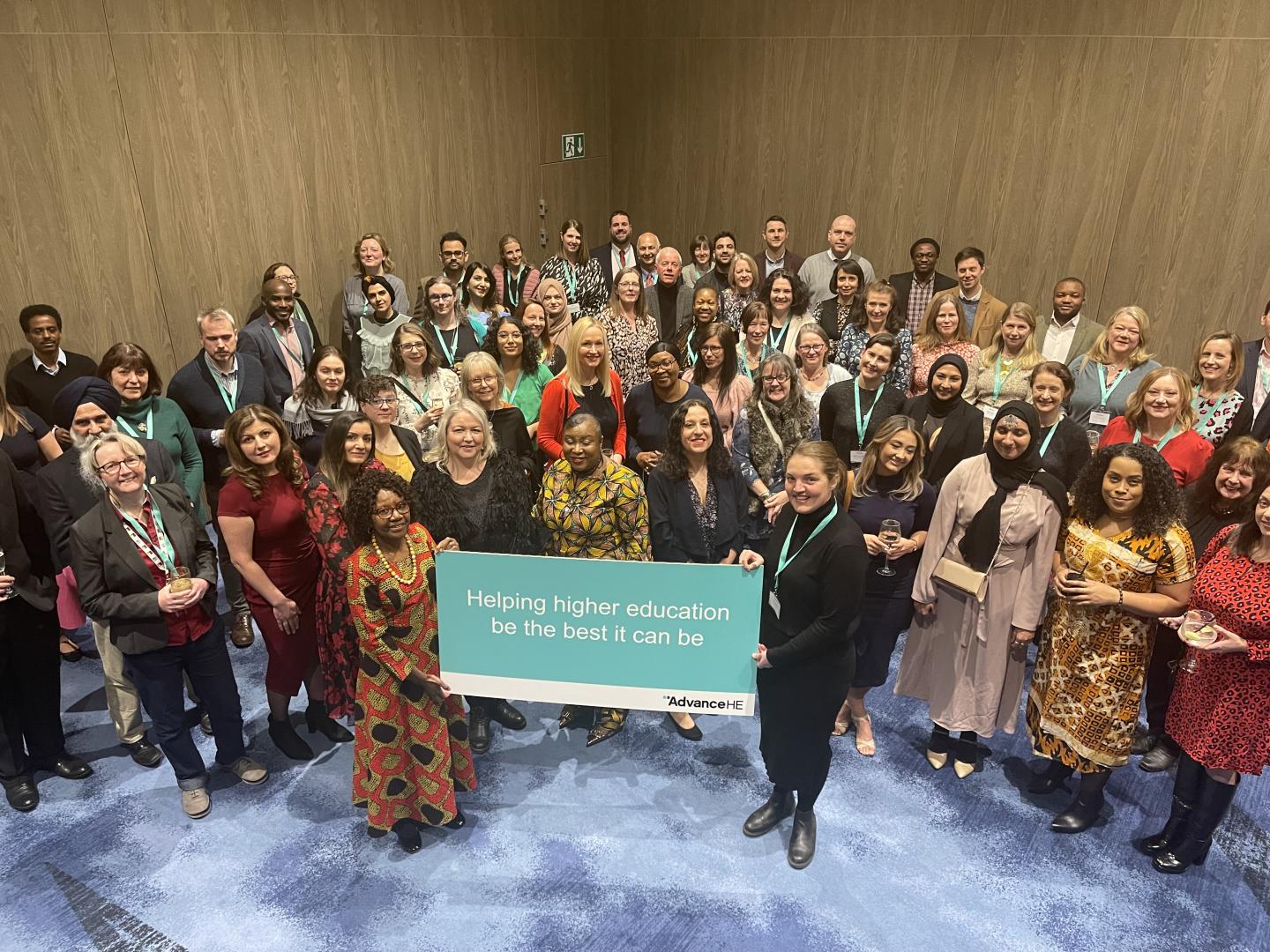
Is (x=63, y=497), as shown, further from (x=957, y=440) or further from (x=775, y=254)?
(x=775, y=254)

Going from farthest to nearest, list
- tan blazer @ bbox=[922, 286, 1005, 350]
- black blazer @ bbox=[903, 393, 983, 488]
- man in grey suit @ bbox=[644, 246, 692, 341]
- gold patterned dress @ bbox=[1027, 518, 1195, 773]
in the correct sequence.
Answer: man in grey suit @ bbox=[644, 246, 692, 341], tan blazer @ bbox=[922, 286, 1005, 350], black blazer @ bbox=[903, 393, 983, 488], gold patterned dress @ bbox=[1027, 518, 1195, 773]

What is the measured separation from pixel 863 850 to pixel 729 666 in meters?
1.13

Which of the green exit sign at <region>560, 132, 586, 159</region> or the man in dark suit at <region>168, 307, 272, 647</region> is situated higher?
the green exit sign at <region>560, 132, 586, 159</region>

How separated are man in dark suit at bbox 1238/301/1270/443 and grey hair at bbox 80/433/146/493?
5557mm

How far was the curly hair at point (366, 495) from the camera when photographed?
3.15 metres

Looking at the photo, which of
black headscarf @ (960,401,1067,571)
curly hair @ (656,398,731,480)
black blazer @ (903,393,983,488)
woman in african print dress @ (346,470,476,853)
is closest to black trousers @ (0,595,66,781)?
woman in african print dress @ (346,470,476,853)

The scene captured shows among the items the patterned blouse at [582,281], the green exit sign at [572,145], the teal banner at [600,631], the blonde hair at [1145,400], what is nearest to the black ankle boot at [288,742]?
the teal banner at [600,631]

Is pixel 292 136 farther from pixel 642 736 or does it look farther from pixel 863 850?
pixel 863 850

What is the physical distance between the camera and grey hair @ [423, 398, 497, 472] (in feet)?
12.2

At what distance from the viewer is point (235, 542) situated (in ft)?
11.9

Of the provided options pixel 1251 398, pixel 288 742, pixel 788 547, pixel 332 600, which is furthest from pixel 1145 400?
pixel 288 742

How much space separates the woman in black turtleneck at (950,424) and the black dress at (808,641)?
1426 mm

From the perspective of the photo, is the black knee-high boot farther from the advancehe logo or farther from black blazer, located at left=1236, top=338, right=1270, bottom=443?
black blazer, located at left=1236, top=338, right=1270, bottom=443

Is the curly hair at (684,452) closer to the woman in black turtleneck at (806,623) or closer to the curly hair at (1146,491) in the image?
the woman in black turtleneck at (806,623)
